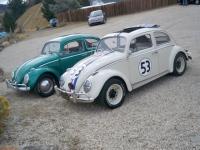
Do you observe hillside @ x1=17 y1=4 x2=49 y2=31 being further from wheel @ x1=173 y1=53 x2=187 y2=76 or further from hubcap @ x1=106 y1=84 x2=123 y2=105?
hubcap @ x1=106 y1=84 x2=123 y2=105

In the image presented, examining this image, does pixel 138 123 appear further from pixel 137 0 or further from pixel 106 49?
pixel 137 0

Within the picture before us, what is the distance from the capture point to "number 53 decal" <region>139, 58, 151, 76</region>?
9.26 metres

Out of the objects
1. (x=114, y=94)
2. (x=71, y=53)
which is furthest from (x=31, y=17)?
(x=114, y=94)

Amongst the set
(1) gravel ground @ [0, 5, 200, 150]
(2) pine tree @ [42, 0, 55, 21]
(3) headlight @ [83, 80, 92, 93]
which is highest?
(2) pine tree @ [42, 0, 55, 21]

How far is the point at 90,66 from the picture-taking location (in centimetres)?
873

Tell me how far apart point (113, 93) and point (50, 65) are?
9.73 feet

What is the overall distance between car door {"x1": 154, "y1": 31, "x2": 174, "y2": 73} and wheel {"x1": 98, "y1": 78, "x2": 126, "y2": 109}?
1.72 metres

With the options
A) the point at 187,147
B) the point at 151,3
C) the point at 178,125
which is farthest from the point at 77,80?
the point at 151,3

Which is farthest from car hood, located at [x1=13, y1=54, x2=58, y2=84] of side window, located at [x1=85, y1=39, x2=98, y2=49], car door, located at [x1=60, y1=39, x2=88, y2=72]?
side window, located at [x1=85, y1=39, x2=98, y2=49]

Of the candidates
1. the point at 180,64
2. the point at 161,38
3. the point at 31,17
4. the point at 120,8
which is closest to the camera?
the point at 161,38

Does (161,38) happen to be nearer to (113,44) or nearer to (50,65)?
(113,44)

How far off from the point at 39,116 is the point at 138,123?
2.85 m

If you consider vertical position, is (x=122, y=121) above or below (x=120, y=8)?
below

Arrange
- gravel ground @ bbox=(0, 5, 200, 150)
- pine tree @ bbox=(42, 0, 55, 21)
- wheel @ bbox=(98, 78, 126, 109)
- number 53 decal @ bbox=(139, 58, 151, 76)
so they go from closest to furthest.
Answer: gravel ground @ bbox=(0, 5, 200, 150) < wheel @ bbox=(98, 78, 126, 109) < number 53 decal @ bbox=(139, 58, 151, 76) < pine tree @ bbox=(42, 0, 55, 21)
